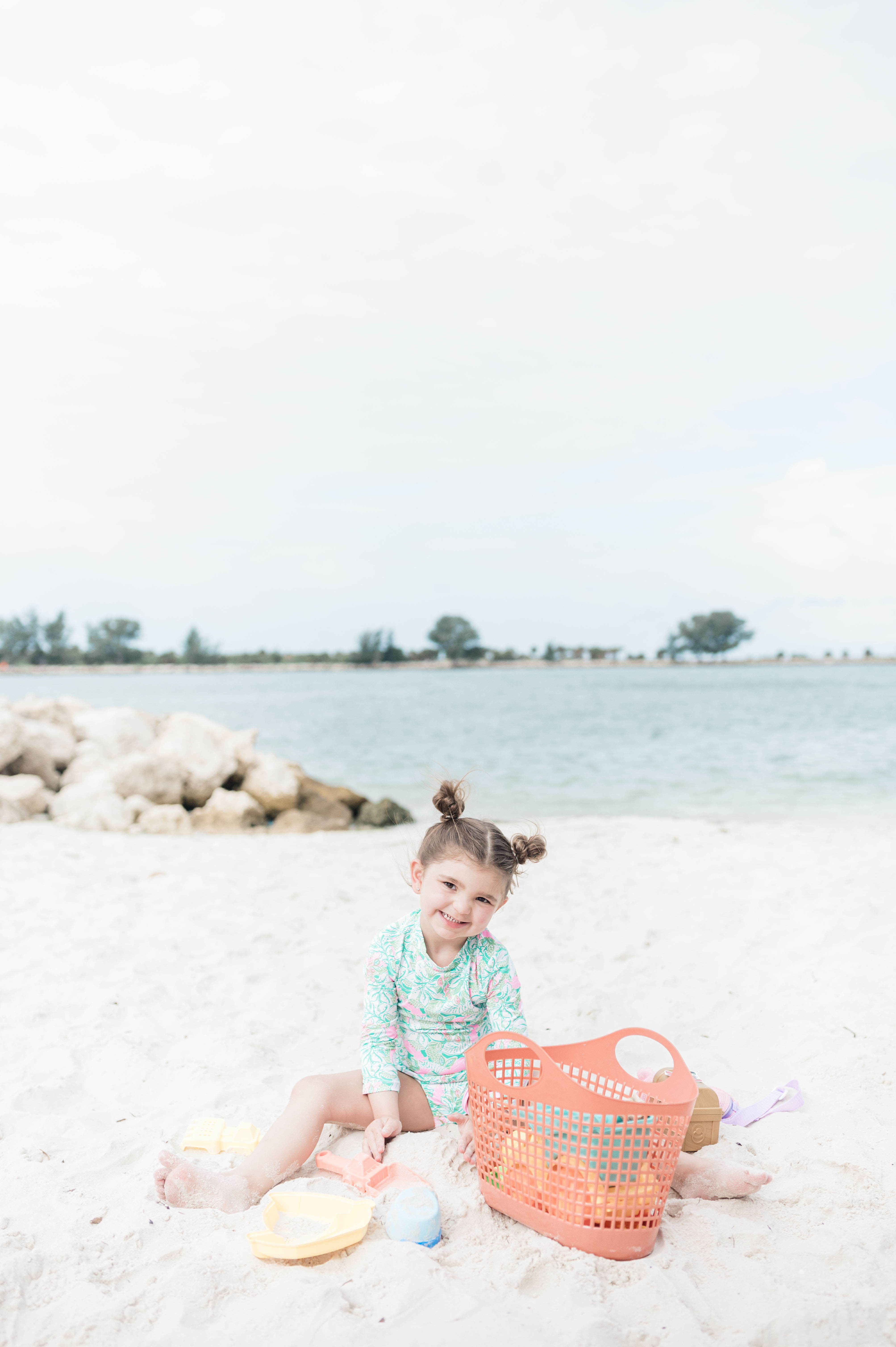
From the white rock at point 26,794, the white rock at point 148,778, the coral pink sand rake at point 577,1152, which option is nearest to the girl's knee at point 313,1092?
the coral pink sand rake at point 577,1152

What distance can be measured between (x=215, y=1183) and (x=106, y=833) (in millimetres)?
6787

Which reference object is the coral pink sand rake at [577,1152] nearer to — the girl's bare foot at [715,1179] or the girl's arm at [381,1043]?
the girl's bare foot at [715,1179]

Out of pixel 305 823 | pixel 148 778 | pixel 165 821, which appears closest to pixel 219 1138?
pixel 165 821

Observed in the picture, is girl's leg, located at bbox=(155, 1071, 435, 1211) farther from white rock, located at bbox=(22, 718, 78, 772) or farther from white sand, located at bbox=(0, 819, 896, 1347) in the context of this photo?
white rock, located at bbox=(22, 718, 78, 772)

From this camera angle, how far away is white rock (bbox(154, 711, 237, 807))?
10992mm

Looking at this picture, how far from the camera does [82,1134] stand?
292cm

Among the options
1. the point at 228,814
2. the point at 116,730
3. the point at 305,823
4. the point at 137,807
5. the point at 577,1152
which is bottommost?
the point at 305,823

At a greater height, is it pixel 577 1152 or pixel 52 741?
pixel 52 741

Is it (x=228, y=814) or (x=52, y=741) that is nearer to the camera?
(x=228, y=814)

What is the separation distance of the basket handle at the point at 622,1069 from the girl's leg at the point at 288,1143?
0.45 metres

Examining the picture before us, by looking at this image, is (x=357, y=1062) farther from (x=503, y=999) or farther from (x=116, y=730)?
(x=116, y=730)

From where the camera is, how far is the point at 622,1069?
271 cm

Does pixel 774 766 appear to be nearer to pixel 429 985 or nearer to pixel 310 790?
pixel 310 790

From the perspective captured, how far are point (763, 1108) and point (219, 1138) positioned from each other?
1878 mm
